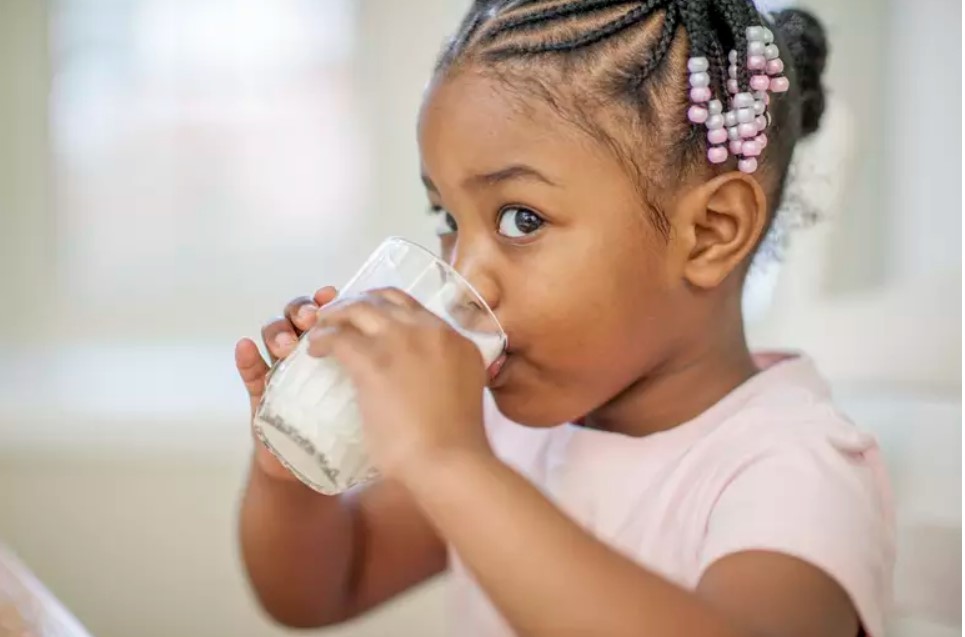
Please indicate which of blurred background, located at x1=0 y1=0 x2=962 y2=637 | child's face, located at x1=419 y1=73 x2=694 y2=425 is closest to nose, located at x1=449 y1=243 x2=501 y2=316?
child's face, located at x1=419 y1=73 x2=694 y2=425

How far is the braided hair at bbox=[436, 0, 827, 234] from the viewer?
0.72 m

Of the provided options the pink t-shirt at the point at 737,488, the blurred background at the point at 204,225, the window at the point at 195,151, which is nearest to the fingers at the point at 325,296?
the pink t-shirt at the point at 737,488

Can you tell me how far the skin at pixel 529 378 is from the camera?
0.58 meters

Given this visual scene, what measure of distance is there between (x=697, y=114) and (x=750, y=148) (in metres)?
0.05

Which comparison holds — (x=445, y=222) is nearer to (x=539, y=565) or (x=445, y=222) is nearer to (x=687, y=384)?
(x=687, y=384)

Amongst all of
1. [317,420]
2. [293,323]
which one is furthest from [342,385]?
[293,323]

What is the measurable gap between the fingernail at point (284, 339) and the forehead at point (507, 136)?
14 cm

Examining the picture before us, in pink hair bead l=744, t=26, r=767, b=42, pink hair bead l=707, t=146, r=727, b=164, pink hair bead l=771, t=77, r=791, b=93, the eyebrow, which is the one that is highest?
pink hair bead l=744, t=26, r=767, b=42

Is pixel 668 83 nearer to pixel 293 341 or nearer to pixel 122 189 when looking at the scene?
pixel 293 341

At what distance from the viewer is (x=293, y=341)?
72cm

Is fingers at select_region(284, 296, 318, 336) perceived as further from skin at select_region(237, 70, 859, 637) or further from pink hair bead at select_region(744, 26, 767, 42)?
pink hair bead at select_region(744, 26, 767, 42)

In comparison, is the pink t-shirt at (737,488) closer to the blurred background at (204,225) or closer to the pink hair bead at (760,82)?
the pink hair bead at (760,82)

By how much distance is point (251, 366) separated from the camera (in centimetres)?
80

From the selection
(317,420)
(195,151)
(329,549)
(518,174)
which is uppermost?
(518,174)
